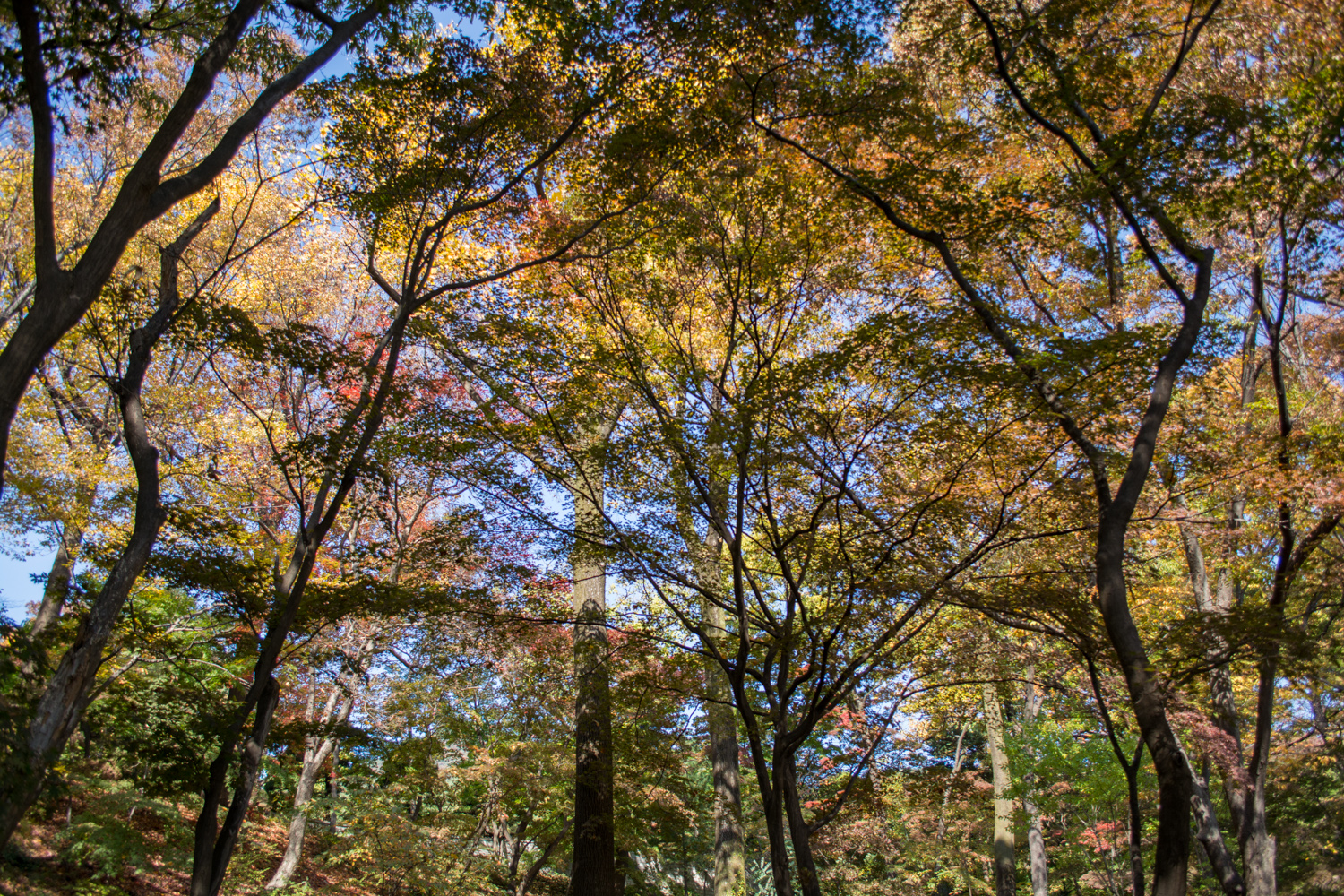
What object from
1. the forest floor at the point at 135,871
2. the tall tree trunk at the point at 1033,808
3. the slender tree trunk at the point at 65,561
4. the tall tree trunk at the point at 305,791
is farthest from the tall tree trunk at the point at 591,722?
the tall tree trunk at the point at 1033,808

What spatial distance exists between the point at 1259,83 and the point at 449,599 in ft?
28.2

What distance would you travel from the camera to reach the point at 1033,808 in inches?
547

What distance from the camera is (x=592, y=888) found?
7.34 metres

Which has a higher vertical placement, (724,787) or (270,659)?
(270,659)

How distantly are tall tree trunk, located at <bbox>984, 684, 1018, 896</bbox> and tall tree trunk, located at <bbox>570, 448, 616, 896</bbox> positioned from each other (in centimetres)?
680

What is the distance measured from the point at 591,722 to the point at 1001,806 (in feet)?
30.1

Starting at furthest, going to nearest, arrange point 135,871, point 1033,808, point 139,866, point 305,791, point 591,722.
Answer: point 1033,808 → point 305,791 → point 135,871 → point 139,866 → point 591,722

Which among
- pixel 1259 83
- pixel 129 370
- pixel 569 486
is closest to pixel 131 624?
pixel 129 370

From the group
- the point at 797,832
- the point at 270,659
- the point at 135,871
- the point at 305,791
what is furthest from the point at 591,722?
the point at 135,871

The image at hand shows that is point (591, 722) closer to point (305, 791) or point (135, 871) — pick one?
point (305, 791)

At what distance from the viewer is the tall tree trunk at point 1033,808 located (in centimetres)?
1366

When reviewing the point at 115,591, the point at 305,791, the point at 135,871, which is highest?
the point at 115,591

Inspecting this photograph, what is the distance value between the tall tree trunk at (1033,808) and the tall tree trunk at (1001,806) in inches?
Result: 22.0

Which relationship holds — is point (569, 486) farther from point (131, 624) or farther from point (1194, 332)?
point (1194, 332)
